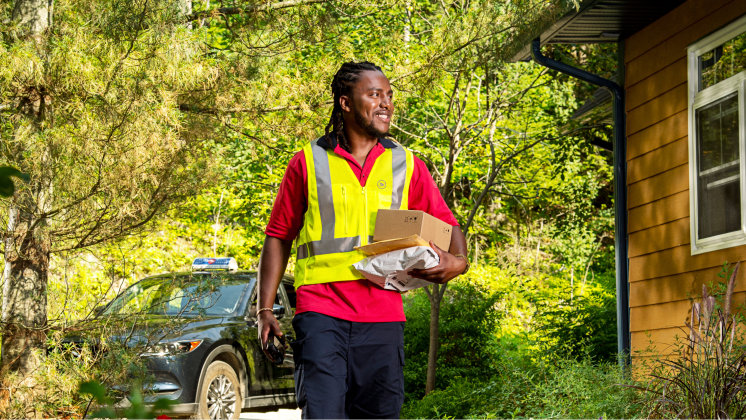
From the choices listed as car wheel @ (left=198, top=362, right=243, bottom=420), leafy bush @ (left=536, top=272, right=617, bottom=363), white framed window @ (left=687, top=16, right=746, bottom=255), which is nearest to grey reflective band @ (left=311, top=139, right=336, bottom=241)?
white framed window @ (left=687, top=16, right=746, bottom=255)

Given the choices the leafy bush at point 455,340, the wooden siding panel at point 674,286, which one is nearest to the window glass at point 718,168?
the wooden siding panel at point 674,286

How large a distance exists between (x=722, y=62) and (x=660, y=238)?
1.62 meters

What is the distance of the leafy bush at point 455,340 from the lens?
929 cm

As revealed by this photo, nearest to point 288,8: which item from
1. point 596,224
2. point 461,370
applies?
point 461,370

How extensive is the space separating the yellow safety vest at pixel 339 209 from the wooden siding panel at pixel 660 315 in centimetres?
394

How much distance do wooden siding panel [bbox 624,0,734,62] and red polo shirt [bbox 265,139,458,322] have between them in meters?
3.97

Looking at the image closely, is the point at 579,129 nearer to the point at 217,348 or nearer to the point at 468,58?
the point at 468,58

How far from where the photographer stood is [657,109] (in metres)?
Answer: 6.98

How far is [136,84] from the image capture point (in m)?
5.52

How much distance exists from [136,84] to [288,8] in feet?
6.72

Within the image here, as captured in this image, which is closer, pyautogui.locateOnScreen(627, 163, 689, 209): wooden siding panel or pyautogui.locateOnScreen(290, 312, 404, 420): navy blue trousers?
pyautogui.locateOnScreen(290, 312, 404, 420): navy blue trousers

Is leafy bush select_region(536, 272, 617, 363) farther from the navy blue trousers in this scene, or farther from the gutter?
the navy blue trousers

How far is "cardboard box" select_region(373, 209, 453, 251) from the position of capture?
9.37 ft

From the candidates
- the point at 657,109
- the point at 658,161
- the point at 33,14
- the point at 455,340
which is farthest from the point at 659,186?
the point at 33,14
